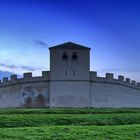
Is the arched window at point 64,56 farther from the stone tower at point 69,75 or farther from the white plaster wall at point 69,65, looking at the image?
the white plaster wall at point 69,65

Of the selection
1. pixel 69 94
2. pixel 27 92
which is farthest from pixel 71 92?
pixel 27 92

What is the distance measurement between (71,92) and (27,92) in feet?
12.7

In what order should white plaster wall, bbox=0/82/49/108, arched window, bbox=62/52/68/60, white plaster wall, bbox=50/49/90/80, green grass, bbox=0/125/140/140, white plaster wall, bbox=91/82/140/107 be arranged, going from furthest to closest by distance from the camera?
white plaster wall, bbox=91/82/140/107
arched window, bbox=62/52/68/60
white plaster wall, bbox=50/49/90/80
white plaster wall, bbox=0/82/49/108
green grass, bbox=0/125/140/140

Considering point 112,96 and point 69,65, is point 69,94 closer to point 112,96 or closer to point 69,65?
point 69,65

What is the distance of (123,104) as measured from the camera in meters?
39.1

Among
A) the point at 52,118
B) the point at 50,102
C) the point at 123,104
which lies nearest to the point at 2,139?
the point at 52,118

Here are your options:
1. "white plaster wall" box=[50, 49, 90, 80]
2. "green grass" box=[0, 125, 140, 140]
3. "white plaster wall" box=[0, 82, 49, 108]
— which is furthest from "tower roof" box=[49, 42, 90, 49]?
"green grass" box=[0, 125, 140, 140]

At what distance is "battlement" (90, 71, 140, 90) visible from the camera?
3844 centimetres

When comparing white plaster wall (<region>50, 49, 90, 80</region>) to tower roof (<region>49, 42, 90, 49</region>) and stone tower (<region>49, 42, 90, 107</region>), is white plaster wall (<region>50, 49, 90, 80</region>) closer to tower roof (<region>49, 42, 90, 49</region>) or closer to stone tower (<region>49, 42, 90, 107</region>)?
stone tower (<region>49, 42, 90, 107</region>)

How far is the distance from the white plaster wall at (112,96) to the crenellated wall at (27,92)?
13.9ft

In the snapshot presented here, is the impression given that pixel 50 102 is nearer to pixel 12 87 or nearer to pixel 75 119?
pixel 12 87

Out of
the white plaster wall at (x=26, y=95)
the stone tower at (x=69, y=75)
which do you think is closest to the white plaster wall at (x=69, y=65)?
the stone tower at (x=69, y=75)

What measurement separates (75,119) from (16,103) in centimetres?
2182

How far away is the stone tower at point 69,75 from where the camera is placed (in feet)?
122
